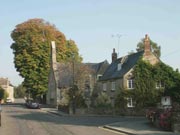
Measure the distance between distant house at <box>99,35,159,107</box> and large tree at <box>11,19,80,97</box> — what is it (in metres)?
22.2

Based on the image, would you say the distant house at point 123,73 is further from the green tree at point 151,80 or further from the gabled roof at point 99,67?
the gabled roof at point 99,67

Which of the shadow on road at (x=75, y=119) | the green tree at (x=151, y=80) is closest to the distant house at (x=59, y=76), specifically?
the green tree at (x=151, y=80)

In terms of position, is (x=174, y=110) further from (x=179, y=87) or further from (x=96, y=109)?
(x=96, y=109)

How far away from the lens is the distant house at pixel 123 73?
193 ft

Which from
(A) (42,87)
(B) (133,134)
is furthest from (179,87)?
(A) (42,87)

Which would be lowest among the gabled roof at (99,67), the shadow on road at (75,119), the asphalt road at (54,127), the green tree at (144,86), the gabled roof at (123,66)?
the asphalt road at (54,127)

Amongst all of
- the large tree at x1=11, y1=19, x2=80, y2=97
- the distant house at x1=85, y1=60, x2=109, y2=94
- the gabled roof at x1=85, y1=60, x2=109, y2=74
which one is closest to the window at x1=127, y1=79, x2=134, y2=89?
the distant house at x1=85, y1=60, x2=109, y2=94

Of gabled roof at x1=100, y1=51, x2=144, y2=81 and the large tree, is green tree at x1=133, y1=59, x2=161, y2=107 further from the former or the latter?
the large tree

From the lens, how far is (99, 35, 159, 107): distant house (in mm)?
58812

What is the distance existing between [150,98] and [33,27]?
3940 centimetres

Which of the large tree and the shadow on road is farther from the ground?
→ the large tree

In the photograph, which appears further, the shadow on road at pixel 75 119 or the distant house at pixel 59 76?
the distant house at pixel 59 76

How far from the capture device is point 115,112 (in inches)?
2126

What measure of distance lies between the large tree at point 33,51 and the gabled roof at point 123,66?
23.1m
